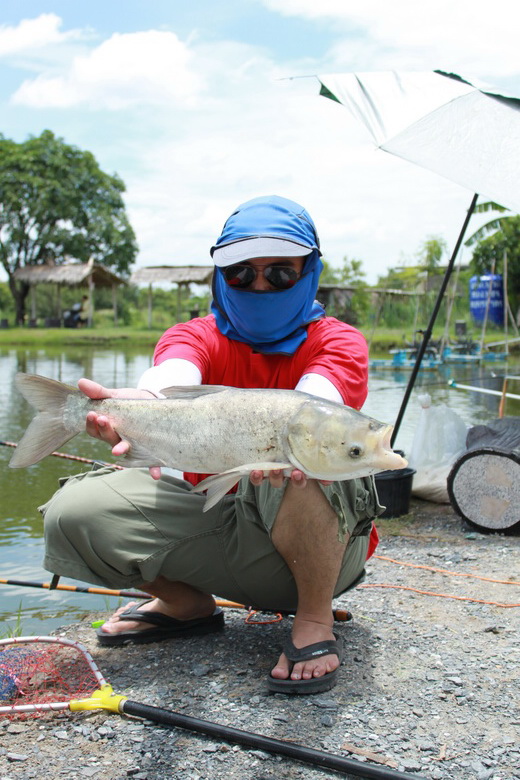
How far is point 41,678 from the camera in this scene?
93.7 inches

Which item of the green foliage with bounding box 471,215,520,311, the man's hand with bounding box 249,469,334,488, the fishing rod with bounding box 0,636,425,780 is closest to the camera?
the fishing rod with bounding box 0,636,425,780

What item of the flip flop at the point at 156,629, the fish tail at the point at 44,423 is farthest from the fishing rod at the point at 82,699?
the fish tail at the point at 44,423

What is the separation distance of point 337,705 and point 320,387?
0.95 m

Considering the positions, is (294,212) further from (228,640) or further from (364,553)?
(228,640)

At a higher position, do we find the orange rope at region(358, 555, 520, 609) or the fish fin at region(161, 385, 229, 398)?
the fish fin at region(161, 385, 229, 398)

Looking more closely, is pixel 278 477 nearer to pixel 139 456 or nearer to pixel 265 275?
pixel 139 456

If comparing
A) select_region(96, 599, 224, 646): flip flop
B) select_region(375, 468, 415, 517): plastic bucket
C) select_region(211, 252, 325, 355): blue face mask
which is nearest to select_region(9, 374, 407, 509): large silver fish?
select_region(211, 252, 325, 355): blue face mask

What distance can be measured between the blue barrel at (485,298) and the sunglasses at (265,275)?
78.7 ft

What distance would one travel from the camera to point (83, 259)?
34.0 metres

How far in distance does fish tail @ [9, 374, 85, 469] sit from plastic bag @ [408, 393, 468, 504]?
127 inches

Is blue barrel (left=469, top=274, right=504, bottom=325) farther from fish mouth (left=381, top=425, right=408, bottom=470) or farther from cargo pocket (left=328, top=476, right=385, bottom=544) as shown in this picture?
fish mouth (left=381, top=425, right=408, bottom=470)

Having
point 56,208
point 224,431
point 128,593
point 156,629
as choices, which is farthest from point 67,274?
point 224,431

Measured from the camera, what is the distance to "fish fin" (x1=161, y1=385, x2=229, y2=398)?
2.07m

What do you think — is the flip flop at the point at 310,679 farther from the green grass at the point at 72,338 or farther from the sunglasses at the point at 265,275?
the green grass at the point at 72,338
